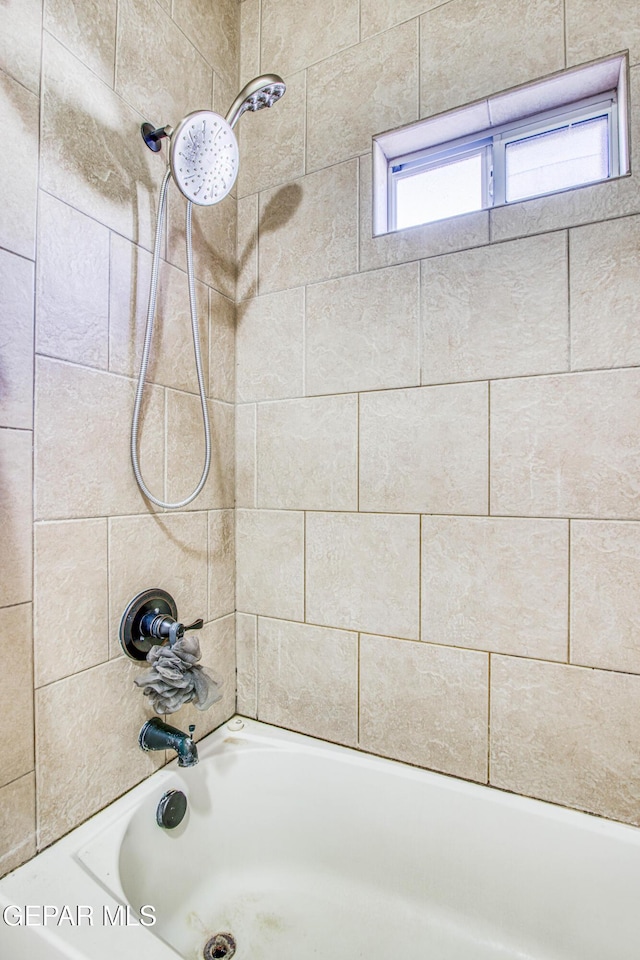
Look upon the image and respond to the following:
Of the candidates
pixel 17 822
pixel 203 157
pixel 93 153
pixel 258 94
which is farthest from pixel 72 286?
pixel 17 822

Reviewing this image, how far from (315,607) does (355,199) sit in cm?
114

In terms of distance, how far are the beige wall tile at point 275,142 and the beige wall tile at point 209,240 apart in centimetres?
10

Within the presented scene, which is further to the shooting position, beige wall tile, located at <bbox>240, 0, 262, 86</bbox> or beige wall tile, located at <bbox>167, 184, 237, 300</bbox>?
beige wall tile, located at <bbox>240, 0, 262, 86</bbox>

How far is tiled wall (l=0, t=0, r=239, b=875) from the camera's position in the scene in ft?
2.99

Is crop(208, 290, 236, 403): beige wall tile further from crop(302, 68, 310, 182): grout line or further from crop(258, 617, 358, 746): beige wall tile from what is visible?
crop(258, 617, 358, 746): beige wall tile

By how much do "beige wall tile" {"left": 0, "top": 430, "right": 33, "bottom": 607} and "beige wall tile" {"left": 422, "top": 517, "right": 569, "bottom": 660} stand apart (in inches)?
34.5

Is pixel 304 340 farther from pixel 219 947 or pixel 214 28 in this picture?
pixel 219 947

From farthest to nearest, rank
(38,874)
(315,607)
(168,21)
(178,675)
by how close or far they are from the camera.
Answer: (315,607) < (168,21) < (178,675) < (38,874)

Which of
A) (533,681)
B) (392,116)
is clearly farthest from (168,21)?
(533,681)

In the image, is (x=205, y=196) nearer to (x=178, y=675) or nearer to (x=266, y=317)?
(x=266, y=317)

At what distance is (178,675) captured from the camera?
1.04 m

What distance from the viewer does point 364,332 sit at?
1.31 meters

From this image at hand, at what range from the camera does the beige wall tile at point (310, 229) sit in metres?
→ 1.33

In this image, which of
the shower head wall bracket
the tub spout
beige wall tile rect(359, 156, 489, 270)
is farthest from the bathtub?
the shower head wall bracket
